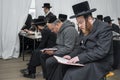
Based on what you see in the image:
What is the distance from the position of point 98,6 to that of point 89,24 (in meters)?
5.57

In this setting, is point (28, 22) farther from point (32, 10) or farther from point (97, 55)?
point (97, 55)

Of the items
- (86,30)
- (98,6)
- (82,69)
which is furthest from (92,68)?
(98,6)

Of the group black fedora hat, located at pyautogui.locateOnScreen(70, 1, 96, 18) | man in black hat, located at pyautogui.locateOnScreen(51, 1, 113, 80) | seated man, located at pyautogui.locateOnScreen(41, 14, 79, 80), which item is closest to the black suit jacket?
man in black hat, located at pyautogui.locateOnScreen(51, 1, 113, 80)

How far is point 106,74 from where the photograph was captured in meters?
2.56

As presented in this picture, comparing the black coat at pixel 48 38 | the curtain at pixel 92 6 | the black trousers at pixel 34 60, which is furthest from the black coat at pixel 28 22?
the black coat at pixel 48 38

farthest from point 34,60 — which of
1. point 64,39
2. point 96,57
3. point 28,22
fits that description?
point 28,22

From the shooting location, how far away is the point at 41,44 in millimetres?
4477

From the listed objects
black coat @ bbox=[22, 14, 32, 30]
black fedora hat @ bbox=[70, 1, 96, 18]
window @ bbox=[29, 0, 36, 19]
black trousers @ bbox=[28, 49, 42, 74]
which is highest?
black fedora hat @ bbox=[70, 1, 96, 18]

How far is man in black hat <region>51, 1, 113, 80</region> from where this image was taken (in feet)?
8.11

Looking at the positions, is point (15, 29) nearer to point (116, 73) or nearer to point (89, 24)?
point (116, 73)

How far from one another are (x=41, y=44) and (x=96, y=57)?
6.93 feet

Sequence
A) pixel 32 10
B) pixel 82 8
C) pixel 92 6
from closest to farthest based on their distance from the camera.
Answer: pixel 82 8 < pixel 32 10 < pixel 92 6

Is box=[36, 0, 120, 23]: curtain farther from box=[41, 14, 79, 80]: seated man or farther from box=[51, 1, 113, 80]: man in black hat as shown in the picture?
box=[51, 1, 113, 80]: man in black hat

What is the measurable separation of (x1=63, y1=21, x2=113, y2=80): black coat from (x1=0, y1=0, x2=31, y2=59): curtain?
4481 mm
